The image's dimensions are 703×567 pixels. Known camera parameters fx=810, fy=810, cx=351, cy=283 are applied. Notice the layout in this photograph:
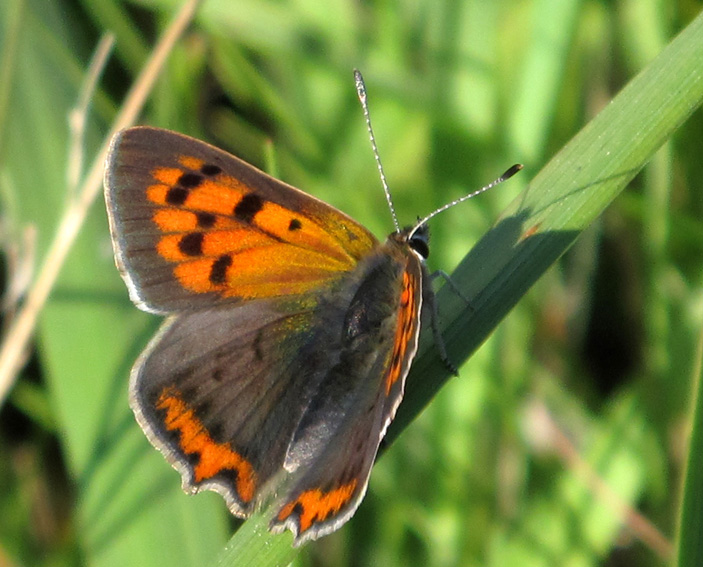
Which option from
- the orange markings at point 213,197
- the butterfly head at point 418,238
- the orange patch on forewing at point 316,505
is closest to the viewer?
the orange patch on forewing at point 316,505

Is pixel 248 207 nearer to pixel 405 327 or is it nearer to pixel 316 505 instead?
pixel 405 327

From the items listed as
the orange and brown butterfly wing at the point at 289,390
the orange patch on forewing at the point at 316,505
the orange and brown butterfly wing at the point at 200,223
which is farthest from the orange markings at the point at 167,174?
the orange patch on forewing at the point at 316,505

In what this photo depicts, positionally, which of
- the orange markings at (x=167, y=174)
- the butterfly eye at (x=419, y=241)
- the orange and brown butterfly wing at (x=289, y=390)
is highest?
the butterfly eye at (x=419, y=241)

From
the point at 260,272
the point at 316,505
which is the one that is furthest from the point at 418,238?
the point at 316,505

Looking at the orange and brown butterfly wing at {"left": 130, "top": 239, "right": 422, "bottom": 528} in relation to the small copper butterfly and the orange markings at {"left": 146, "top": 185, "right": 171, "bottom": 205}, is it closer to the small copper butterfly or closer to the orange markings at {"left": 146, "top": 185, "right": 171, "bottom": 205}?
the small copper butterfly

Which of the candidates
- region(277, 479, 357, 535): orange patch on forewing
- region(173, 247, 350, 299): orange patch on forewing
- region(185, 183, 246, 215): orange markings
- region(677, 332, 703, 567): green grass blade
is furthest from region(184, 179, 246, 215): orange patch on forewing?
region(677, 332, 703, 567): green grass blade

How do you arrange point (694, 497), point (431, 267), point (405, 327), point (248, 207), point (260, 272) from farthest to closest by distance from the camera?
point (431, 267) < point (260, 272) < point (248, 207) < point (405, 327) < point (694, 497)

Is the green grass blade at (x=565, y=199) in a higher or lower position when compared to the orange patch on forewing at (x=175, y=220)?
higher

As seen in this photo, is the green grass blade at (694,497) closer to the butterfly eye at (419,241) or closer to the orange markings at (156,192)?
the butterfly eye at (419,241)
